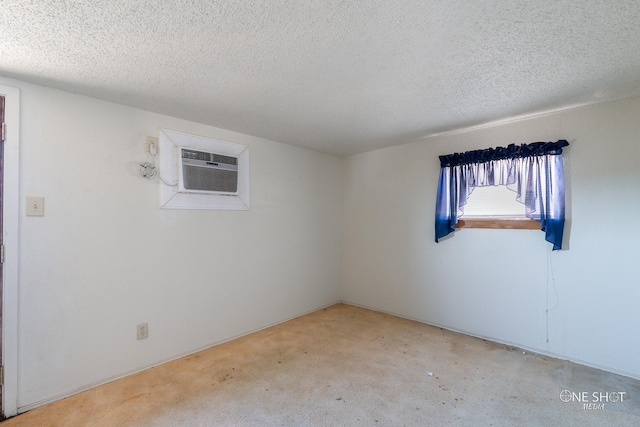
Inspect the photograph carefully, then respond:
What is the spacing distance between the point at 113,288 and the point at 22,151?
1099 millimetres

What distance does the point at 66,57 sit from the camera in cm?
164

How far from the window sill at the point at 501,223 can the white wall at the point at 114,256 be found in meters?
2.12

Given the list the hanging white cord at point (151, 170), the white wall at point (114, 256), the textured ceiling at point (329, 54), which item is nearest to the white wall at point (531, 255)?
the textured ceiling at point (329, 54)

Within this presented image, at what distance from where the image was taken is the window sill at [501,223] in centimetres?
266

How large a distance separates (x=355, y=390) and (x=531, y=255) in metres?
1.99

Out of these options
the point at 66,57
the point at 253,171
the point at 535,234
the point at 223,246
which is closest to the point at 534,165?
the point at 535,234

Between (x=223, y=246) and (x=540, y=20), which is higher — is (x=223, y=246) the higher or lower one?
the lower one

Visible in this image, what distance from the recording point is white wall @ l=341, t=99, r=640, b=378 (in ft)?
7.43

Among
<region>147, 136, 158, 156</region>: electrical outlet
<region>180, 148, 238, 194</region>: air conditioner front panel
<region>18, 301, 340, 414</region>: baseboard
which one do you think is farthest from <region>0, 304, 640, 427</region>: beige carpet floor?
<region>147, 136, 158, 156</region>: electrical outlet

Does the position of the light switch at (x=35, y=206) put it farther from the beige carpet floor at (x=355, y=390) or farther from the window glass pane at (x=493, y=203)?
the window glass pane at (x=493, y=203)

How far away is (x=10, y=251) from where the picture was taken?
1840 mm

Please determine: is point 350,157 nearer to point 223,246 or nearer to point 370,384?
point 223,246

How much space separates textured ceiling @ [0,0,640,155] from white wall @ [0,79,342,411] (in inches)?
12.3

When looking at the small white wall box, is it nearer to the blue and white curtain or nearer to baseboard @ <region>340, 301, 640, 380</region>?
the blue and white curtain
